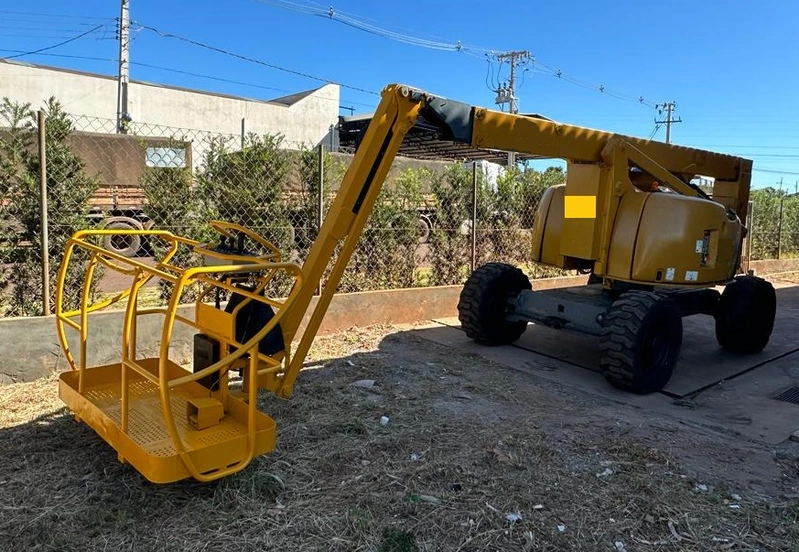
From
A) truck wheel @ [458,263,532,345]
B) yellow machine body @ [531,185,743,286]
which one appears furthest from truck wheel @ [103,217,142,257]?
yellow machine body @ [531,185,743,286]

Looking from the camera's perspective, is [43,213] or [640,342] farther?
[43,213]

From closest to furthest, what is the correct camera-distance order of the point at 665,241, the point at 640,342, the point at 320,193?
the point at 640,342 → the point at 665,241 → the point at 320,193

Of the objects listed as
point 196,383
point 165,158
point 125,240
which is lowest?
point 196,383

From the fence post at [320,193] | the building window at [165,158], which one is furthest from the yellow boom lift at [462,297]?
the building window at [165,158]

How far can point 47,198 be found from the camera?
207 inches

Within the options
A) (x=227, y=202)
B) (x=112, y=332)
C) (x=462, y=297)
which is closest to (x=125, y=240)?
(x=227, y=202)

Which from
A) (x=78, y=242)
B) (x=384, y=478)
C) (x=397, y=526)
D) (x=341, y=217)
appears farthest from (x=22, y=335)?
(x=397, y=526)

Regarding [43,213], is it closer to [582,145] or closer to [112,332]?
[112,332]

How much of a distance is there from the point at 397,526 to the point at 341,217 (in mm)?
1982

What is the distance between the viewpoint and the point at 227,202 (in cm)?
638

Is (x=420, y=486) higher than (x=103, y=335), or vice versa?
(x=103, y=335)

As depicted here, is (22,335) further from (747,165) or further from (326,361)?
(747,165)

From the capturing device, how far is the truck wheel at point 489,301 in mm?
6289

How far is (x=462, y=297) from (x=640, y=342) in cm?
202
